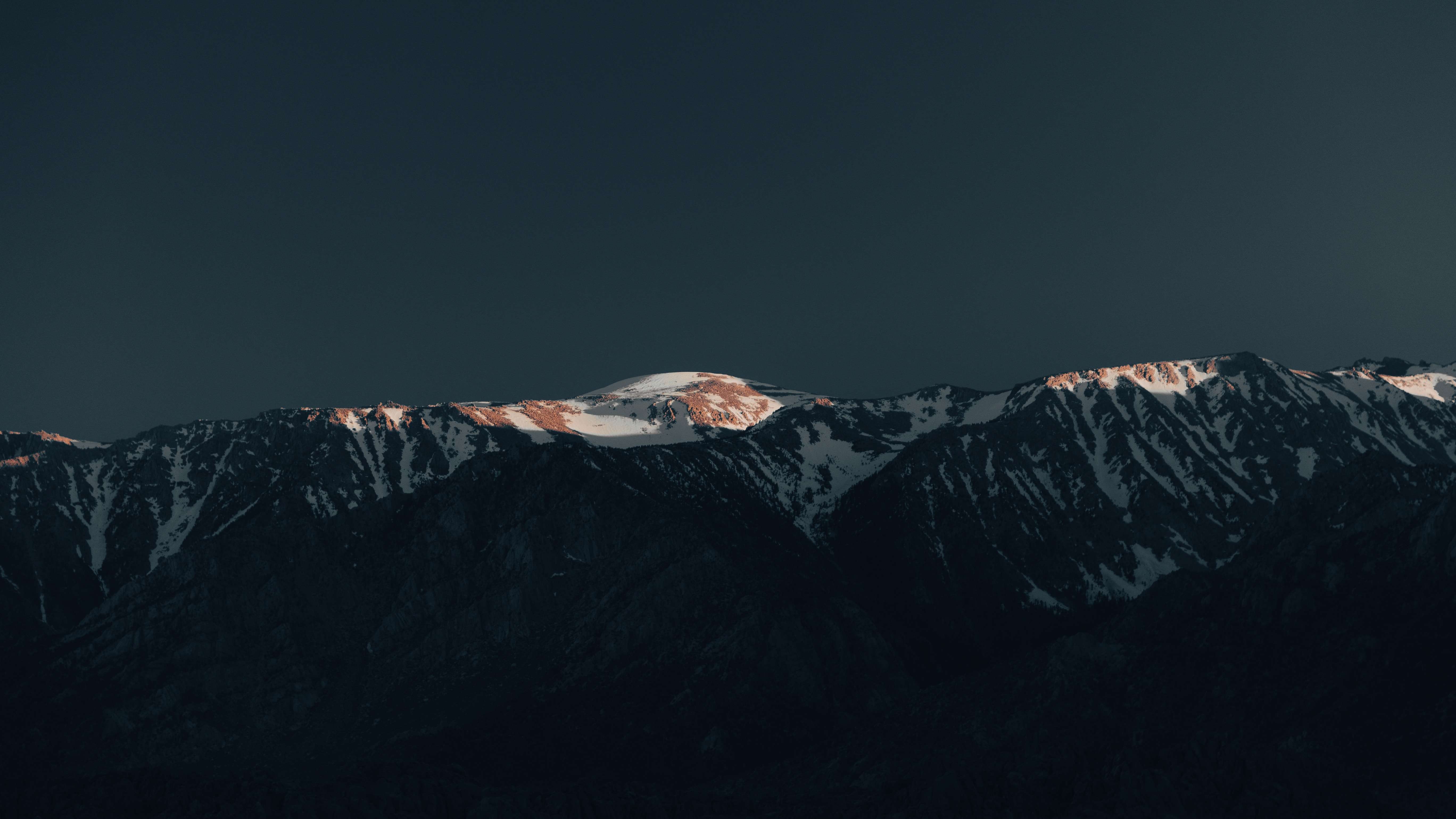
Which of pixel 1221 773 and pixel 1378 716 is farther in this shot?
pixel 1378 716

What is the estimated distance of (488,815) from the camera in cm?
15900

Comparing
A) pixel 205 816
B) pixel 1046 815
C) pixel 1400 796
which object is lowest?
pixel 1400 796

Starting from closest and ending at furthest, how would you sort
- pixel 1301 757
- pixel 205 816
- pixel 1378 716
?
pixel 205 816, pixel 1301 757, pixel 1378 716

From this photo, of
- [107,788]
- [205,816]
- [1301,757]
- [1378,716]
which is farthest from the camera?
[1378,716]

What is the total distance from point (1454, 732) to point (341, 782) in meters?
157

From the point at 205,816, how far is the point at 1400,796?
6134 inches

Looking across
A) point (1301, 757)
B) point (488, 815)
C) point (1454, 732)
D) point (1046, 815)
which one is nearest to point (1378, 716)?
point (1454, 732)

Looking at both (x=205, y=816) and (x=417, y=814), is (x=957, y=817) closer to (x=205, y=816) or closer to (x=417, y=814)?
(x=417, y=814)

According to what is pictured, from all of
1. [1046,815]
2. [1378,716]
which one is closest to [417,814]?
[1046,815]

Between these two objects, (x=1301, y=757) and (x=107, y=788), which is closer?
(x=107, y=788)

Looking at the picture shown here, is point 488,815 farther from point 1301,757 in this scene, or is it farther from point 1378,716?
point 1378,716

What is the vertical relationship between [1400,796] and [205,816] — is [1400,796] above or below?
below

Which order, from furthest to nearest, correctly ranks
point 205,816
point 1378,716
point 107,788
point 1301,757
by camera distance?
Answer: 1. point 1378,716
2. point 1301,757
3. point 107,788
4. point 205,816

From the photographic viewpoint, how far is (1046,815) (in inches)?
6383
